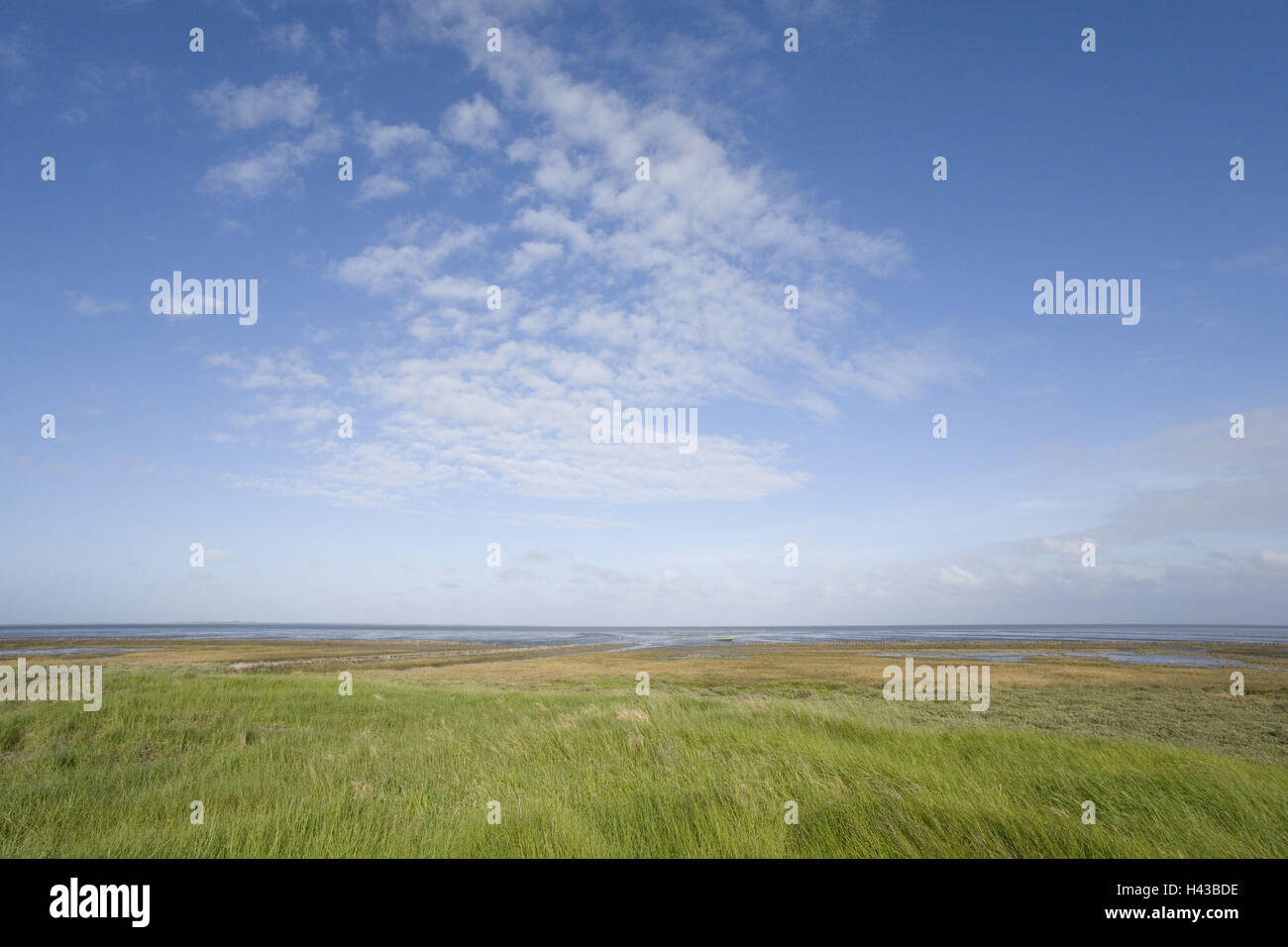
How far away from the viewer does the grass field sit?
22.3 ft

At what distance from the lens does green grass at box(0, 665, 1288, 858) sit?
677 centimetres

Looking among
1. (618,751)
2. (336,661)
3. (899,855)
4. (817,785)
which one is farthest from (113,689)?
(336,661)

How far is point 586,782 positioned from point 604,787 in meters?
0.41

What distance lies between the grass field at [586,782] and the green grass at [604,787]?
0.14 ft

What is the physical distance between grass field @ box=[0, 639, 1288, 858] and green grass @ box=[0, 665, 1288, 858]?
4 cm

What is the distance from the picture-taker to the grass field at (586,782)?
6793 millimetres

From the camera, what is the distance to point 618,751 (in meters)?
11.4

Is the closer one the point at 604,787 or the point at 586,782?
the point at 604,787

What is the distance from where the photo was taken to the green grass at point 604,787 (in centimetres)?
677

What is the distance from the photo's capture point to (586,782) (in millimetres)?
9328
